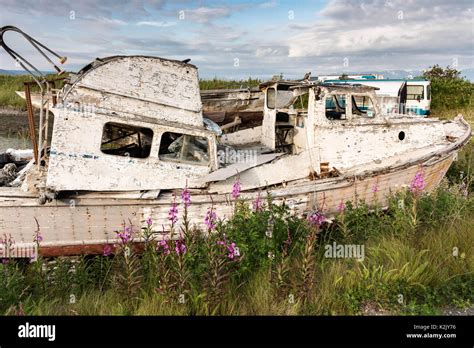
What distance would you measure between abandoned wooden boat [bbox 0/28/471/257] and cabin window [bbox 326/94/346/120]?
73mm

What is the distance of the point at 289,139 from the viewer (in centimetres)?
873

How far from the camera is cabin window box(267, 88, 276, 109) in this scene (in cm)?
861

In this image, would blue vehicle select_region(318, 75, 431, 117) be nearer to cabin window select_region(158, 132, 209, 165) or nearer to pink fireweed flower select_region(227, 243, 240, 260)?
cabin window select_region(158, 132, 209, 165)

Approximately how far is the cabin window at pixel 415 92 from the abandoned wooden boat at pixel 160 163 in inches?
569

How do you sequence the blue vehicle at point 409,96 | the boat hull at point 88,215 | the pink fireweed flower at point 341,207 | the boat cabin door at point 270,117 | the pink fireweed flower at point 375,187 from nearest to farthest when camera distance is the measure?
the pink fireweed flower at point 341,207, the boat hull at point 88,215, the pink fireweed flower at point 375,187, the boat cabin door at point 270,117, the blue vehicle at point 409,96

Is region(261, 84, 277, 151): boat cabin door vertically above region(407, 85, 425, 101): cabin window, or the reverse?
region(407, 85, 425, 101): cabin window

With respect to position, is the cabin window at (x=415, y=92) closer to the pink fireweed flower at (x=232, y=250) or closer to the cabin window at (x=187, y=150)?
the cabin window at (x=187, y=150)

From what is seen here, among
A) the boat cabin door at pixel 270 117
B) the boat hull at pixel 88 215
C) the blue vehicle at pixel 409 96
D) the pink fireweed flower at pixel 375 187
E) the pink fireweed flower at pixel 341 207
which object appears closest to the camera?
the pink fireweed flower at pixel 341 207

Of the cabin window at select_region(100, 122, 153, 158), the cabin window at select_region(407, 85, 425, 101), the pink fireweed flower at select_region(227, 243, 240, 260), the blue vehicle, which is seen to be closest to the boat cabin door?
the cabin window at select_region(100, 122, 153, 158)

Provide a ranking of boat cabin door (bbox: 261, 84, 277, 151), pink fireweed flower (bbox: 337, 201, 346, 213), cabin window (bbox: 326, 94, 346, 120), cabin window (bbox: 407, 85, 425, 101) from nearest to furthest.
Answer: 1. pink fireweed flower (bbox: 337, 201, 346, 213)
2. cabin window (bbox: 326, 94, 346, 120)
3. boat cabin door (bbox: 261, 84, 277, 151)
4. cabin window (bbox: 407, 85, 425, 101)

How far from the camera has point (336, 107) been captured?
817cm

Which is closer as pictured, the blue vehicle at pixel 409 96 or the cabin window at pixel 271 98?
the cabin window at pixel 271 98

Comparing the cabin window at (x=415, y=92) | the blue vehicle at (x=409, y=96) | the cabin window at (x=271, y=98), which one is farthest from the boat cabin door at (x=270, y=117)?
the cabin window at (x=415, y=92)

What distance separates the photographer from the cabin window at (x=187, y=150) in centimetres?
665
